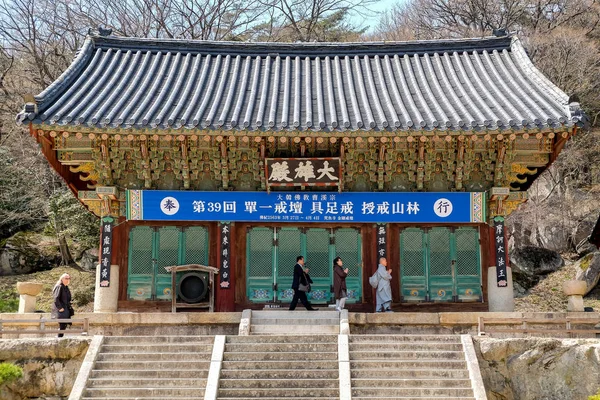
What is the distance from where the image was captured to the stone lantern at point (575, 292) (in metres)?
14.6

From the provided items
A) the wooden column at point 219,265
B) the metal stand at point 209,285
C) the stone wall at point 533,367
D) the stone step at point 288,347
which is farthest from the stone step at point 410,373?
the metal stand at point 209,285

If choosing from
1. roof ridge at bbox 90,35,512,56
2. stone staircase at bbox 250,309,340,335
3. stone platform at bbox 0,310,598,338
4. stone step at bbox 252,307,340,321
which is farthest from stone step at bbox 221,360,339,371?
roof ridge at bbox 90,35,512,56

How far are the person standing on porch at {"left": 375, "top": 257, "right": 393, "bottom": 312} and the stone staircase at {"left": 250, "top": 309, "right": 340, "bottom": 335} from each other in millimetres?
1269

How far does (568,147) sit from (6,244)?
22.0m

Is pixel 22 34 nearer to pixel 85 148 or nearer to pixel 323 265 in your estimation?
pixel 85 148

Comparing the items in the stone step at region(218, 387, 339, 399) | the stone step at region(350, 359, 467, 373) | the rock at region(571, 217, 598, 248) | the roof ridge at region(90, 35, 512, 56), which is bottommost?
the stone step at region(218, 387, 339, 399)

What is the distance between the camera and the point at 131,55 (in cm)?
1989

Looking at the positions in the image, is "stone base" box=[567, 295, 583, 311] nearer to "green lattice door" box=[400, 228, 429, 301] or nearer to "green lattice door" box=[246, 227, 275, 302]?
"green lattice door" box=[400, 228, 429, 301]

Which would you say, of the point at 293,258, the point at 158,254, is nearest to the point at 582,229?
the point at 293,258

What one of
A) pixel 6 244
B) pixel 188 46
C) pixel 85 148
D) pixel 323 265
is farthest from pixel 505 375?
pixel 6 244

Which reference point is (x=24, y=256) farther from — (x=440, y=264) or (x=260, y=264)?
(x=440, y=264)

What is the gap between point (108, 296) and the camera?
52.8 ft

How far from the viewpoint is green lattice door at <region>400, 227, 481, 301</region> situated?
54.1ft

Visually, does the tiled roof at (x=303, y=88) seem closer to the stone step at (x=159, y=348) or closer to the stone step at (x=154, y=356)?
the stone step at (x=159, y=348)
